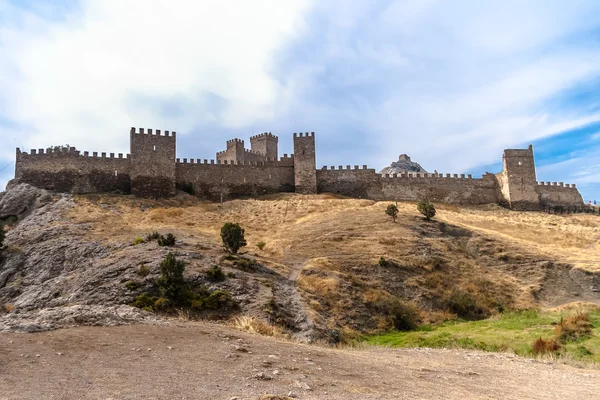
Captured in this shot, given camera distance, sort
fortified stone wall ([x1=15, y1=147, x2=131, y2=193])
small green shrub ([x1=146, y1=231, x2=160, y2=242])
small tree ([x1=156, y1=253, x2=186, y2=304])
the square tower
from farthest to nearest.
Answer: the square tower < fortified stone wall ([x1=15, y1=147, x2=131, y2=193]) < small green shrub ([x1=146, y1=231, x2=160, y2=242]) < small tree ([x1=156, y1=253, x2=186, y2=304])

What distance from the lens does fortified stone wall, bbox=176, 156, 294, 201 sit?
41.9 m

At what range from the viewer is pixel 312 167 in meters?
44.9

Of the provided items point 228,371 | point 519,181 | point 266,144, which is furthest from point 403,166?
point 228,371

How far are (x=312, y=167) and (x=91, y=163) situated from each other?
58.5 ft

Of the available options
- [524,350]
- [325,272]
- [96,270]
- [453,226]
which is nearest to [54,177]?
[96,270]

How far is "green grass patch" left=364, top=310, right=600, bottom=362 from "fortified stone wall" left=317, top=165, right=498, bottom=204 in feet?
75.4

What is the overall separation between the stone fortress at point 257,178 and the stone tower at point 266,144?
6.72m

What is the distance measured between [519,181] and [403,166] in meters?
25.9

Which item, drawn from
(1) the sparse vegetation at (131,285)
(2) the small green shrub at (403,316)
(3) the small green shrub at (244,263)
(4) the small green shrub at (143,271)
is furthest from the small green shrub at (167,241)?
(2) the small green shrub at (403,316)

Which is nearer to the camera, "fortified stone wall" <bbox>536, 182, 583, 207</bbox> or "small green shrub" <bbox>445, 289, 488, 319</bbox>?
"small green shrub" <bbox>445, 289, 488, 319</bbox>

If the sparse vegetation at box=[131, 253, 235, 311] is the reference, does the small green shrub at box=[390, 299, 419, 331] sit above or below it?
below

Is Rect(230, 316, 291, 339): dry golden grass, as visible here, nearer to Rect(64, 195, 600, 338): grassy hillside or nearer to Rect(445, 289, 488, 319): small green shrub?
Rect(64, 195, 600, 338): grassy hillside

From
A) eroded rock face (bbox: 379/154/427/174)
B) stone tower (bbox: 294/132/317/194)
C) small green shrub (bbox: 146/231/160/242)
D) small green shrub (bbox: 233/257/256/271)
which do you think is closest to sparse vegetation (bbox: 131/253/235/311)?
small green shrub (bbox: 233/257/256/271)

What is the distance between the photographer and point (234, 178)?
43.2 metres
